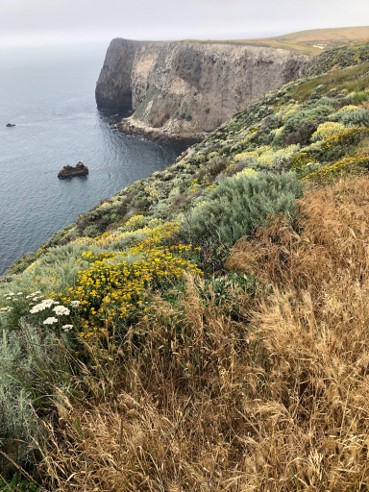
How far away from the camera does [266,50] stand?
82.0 meters

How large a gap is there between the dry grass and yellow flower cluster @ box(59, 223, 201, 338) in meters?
0.42

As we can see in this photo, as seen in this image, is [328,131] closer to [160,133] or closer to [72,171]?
[72,171]

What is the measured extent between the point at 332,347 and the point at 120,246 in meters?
7.64

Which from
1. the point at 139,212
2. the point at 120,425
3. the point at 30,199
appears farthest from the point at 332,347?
the point at 30,199

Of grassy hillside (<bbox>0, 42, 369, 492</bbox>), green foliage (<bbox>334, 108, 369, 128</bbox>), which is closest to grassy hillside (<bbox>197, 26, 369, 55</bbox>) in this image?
green foliage (<bbox>334, 108, 369, 128</bbox>)

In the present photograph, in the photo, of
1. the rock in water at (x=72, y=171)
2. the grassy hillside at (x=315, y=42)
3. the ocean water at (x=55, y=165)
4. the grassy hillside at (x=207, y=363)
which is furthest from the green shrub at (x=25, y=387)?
the grassy hillside at (x=315, y=42)

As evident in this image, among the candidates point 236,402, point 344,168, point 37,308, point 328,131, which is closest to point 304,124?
point 328,131

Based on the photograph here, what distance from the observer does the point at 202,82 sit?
92625 millimetres

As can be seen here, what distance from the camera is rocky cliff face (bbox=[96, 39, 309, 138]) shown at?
80812 millimetres

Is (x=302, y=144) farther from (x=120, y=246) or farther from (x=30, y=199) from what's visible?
(x=30, y=199)

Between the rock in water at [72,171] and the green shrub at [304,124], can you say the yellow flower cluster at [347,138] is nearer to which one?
the green shrub at [304,124]

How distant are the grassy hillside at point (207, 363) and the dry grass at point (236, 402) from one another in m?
0.02

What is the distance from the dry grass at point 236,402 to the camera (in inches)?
101

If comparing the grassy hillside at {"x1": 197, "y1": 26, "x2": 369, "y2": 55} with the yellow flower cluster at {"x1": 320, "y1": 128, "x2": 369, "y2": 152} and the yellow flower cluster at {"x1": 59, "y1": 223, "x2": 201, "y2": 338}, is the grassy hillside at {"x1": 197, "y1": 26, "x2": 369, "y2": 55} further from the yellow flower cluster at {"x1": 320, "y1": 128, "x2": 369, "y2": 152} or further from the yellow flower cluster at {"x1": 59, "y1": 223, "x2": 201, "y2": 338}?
the yellow flower cluster at {"x1": 59, "y1": 223, "x2": 201, "y2": 338}
